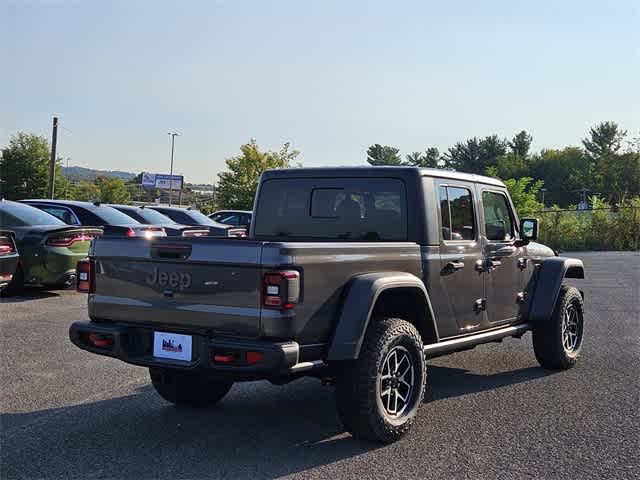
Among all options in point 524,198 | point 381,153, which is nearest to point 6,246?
point 524,198

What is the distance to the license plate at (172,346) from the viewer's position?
464cm

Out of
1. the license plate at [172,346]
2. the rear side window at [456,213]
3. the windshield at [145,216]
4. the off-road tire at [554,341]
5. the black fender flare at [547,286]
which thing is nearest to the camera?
the license plate at [172,346]

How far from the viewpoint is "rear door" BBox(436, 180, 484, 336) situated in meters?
5.86

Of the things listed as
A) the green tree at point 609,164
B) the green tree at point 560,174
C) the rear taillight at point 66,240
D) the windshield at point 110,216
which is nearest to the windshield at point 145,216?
the windshield at point 110,216

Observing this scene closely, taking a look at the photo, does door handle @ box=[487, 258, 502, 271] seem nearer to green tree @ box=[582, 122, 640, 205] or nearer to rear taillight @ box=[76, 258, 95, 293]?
rear taillight @ box=[76, 258, 95, 293]

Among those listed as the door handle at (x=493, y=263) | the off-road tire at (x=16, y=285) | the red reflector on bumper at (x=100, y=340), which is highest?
the door handle at (x=493, y=263)

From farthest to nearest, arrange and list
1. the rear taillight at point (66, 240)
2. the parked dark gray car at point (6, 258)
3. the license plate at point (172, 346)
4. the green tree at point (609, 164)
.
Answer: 1. the green tree at point (609, 164)
2. the rear taillight at point (66, 240)
3. the parked dark gray car at point (6, 258)
4. the license plate at point (172, 346)

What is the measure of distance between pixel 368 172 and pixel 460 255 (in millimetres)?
962

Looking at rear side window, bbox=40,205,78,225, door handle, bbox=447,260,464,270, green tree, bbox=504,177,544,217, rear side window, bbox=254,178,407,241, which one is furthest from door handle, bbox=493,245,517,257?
green tree, bbox=504,177,544,217

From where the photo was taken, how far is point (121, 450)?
473 centimetres

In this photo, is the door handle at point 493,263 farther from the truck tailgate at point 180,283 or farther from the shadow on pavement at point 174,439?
the truck tailgate at point 180,283

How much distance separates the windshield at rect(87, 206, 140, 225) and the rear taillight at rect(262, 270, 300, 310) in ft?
31.8

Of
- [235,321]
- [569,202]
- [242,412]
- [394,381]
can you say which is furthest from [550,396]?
[569,202]

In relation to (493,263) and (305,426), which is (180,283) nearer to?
(305,426)
